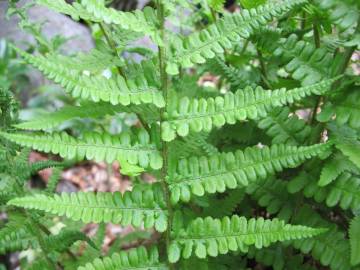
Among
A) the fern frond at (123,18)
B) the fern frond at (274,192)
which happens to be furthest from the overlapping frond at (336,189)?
the fern frond at (123,18)

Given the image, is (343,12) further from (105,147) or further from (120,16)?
(105,147)

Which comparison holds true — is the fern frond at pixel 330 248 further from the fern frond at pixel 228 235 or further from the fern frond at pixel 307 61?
the fern frond at pixel 307 61

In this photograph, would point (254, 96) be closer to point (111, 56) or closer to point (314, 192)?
point (314, 192)

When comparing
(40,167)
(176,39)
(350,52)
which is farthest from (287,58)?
(40,167)

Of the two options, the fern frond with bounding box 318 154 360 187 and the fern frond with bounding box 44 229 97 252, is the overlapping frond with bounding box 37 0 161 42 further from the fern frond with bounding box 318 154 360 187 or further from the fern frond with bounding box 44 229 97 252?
the fern frond with bounding box 44 229 97 252

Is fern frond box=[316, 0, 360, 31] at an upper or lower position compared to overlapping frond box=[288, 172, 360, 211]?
upper

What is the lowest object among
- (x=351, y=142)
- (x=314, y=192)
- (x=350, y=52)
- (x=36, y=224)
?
(x=36, y=224)

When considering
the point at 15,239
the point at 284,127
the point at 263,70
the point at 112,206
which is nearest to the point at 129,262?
the point at 112,206

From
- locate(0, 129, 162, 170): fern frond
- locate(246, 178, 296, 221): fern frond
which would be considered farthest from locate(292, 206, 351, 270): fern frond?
locate(0, 129, 162, 170): fern frond
